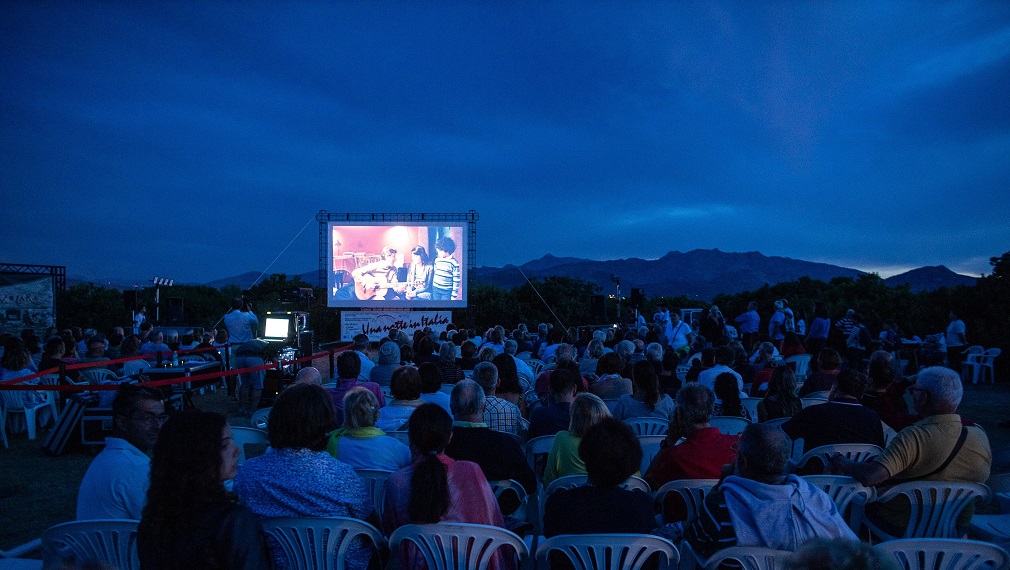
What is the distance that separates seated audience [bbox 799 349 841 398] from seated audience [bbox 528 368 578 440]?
102 inches

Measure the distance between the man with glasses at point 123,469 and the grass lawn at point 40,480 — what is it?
2.27 metres

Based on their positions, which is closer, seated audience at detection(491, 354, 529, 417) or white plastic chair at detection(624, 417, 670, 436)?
white plastic chair at detection(624, 417, 670, 436)

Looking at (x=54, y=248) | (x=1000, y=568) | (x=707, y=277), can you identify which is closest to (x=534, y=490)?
(x=1000, y=568)

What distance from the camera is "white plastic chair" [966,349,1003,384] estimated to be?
11117 mm

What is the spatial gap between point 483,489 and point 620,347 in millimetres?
4526

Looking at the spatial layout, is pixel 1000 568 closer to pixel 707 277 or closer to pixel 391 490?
pixel 391 490

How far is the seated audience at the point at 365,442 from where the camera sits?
2.95m

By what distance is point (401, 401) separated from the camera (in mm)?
4082

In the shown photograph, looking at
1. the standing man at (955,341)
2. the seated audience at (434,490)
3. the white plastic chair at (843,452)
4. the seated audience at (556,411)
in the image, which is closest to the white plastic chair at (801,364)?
the standing man at (955,341)

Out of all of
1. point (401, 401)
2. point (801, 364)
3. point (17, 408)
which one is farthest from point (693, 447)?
point (17, 408)

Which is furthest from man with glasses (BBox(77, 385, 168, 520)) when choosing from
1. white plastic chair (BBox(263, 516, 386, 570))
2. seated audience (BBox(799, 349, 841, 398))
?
seated audience (BBox(799, 349, 841, 398))

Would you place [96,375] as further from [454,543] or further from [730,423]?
[730,423]

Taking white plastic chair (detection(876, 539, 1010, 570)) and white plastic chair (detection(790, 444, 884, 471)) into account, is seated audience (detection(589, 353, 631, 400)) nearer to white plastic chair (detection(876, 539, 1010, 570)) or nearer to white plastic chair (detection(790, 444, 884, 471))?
white plastic chair (detection(790, 444, 884, 471))

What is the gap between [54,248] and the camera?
49438 mm
